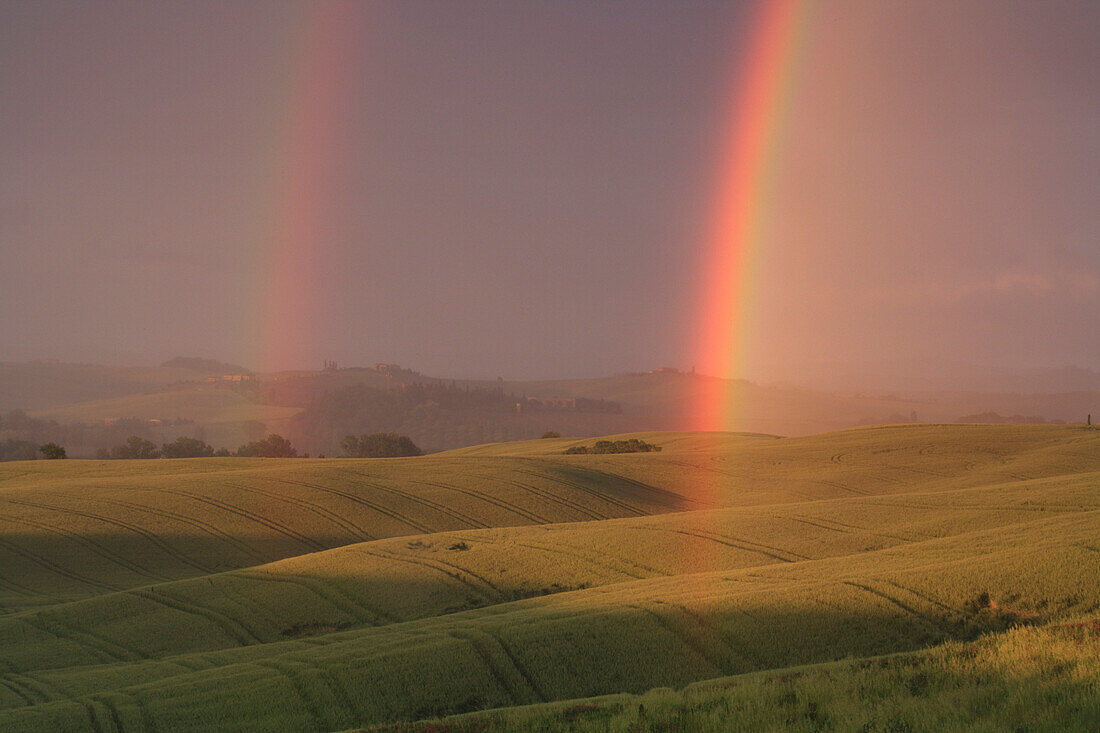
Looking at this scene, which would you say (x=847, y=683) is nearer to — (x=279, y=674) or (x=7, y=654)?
(x=279, y=674)

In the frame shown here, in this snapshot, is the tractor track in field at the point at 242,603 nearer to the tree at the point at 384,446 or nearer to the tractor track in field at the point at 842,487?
the tractor track in field at the point at 842,487

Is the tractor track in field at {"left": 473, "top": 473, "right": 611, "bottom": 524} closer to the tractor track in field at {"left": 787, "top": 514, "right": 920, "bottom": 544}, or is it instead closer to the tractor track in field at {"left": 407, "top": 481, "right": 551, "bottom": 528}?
the tractor track in field at {"left": 407, "top": 481, "right": 551, "bottom": 528}

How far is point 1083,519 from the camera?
22.3 m

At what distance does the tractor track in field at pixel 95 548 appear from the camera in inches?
1307

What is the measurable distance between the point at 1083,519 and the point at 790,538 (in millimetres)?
9303

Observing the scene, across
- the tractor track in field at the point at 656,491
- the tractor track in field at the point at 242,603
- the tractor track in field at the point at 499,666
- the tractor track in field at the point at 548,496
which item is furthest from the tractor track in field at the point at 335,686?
the tractor track in field at the point at 656,491

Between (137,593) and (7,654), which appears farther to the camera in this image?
(137,593)

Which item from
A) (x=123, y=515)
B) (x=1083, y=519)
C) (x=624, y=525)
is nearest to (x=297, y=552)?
(x=123, y=515)

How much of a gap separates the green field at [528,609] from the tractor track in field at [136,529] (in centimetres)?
21

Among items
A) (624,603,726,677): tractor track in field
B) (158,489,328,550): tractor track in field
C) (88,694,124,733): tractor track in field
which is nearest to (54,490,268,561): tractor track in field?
(158,489,328,550): tractor track in field

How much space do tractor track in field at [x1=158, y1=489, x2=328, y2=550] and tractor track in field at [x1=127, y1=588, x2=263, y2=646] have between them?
12980 millimetres

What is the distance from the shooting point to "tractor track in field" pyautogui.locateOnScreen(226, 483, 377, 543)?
39.6 metres

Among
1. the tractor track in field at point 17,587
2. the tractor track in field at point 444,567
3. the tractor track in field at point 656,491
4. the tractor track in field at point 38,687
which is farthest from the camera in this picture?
the tractor track in field at point 656,491

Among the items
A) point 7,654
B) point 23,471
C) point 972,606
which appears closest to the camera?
point 972,606
